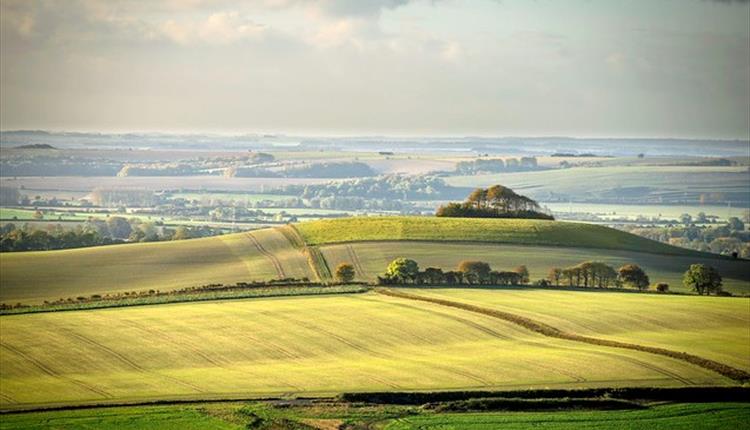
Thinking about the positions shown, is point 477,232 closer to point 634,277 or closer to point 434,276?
point 434,276

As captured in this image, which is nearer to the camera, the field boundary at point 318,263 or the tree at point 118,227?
A: the field boundary at point 318,263

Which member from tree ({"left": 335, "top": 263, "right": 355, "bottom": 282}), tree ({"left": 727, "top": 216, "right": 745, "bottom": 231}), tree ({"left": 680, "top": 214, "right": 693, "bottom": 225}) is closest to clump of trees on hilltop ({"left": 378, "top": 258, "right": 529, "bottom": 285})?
tree ({"left": 335, "top": 263, "right": 355, "bottom": 282})

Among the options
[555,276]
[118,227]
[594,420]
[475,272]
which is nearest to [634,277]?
[555,276]

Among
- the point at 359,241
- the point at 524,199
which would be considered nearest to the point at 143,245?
the point at 359,241

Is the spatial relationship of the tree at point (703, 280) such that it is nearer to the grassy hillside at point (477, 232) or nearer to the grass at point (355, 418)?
the grassy hillside at point (477, 232)

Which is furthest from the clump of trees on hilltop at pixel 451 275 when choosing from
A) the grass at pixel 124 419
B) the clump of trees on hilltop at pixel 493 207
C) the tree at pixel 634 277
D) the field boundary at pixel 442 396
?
the grass at pixel 124 419

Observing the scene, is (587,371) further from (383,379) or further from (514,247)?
(514,247)

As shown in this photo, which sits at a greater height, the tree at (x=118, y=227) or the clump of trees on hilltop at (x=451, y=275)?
the tree at (x=118, y=227)

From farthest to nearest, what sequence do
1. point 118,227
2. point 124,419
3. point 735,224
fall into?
point 735,224
point 118,227
point 124,419
